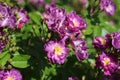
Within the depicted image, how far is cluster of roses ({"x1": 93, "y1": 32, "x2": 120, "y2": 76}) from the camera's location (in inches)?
87.4

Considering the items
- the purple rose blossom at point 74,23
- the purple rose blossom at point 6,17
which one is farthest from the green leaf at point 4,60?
the purple rose blossom at point 74,23

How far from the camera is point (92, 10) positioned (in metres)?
2.85

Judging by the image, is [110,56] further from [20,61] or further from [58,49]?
[20,61]

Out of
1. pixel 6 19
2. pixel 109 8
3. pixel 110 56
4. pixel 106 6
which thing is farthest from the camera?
pixel 109 8

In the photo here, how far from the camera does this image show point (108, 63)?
221cm

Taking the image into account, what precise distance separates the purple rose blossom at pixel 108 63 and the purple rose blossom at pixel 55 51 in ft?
0.75

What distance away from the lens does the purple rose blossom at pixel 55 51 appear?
7.04 feet

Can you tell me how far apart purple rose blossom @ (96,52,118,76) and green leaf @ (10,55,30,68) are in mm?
419

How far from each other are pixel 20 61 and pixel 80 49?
1.15 feet

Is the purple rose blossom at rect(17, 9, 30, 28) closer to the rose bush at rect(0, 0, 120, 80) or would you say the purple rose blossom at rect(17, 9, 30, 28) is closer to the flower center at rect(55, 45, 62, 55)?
the rose bush at rect(0, 0, 120, 80)

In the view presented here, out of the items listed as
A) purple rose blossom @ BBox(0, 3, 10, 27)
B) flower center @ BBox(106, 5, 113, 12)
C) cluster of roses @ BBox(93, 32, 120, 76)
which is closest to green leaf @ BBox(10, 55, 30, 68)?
purple rose blossom @ BBox(0, 3, 10, 27)

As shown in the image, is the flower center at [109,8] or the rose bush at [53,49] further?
the flower center at [109,8]

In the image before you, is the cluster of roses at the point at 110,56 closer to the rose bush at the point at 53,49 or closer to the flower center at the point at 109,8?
the rose bush at the point at 53,49

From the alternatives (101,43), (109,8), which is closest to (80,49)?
(101,43)
